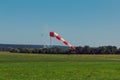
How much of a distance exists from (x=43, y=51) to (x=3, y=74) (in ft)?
152

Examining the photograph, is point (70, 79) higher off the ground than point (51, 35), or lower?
lower

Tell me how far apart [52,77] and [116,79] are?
3887 mm

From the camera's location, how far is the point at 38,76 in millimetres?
21094

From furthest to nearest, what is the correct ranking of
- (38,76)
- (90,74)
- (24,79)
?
(90,74) → (38,76) → (24,79)

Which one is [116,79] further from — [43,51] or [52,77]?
[43,51]

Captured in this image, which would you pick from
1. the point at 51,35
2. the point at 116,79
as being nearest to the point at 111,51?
the point at 51,35

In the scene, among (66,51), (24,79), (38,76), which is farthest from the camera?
(66,51)

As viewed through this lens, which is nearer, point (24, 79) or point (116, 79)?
point (24, 79)

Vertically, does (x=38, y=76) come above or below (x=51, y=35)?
below

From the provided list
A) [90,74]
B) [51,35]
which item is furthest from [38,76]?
[51,35]

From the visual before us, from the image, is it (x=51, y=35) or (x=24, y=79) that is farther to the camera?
(x=51, y=35)

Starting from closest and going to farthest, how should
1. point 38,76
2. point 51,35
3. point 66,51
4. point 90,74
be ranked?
point 38,76
point 90,74
point 51,35
point 66,51

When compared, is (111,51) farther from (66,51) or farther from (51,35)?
(51,35)

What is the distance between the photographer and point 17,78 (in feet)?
66.2
